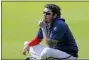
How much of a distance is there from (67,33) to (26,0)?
2.40 meters

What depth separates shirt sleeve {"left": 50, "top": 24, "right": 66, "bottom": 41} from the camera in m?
4.73

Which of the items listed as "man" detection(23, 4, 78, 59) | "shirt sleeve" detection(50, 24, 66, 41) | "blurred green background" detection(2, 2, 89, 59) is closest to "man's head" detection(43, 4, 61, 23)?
"man" detection(23, 4, 78, 59)

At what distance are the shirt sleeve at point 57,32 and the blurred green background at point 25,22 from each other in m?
2.32

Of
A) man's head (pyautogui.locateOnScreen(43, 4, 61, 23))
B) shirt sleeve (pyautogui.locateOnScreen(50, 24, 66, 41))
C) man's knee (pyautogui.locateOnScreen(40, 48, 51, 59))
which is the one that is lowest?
man's knee (pyautogui.locateOnScreen(40, 48, 51, 59))

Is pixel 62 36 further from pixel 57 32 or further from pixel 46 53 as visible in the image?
pixel 46 53

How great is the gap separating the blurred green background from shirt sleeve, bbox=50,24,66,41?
232 centimetres

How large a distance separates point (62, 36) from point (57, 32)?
10cm

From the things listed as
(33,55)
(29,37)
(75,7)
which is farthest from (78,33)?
(33,55)

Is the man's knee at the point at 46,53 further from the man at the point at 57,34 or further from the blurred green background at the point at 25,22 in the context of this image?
the blurred green background at the point at 25,22

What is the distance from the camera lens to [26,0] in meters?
7.09

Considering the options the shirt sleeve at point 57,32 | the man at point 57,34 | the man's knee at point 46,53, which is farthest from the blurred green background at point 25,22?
the man's knee at point 46,53

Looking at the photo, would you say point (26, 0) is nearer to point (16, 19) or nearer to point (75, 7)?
point (16, 19)

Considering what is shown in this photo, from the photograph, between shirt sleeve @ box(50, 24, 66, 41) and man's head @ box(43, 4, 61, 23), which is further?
man's head @ box(43, 4, 61, 23)

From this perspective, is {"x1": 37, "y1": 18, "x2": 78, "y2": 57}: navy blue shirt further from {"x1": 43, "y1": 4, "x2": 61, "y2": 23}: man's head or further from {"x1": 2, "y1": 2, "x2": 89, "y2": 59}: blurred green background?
{"x1": 2, "y1": 2, "x2": 89, "y2": 59}: blurred green background
